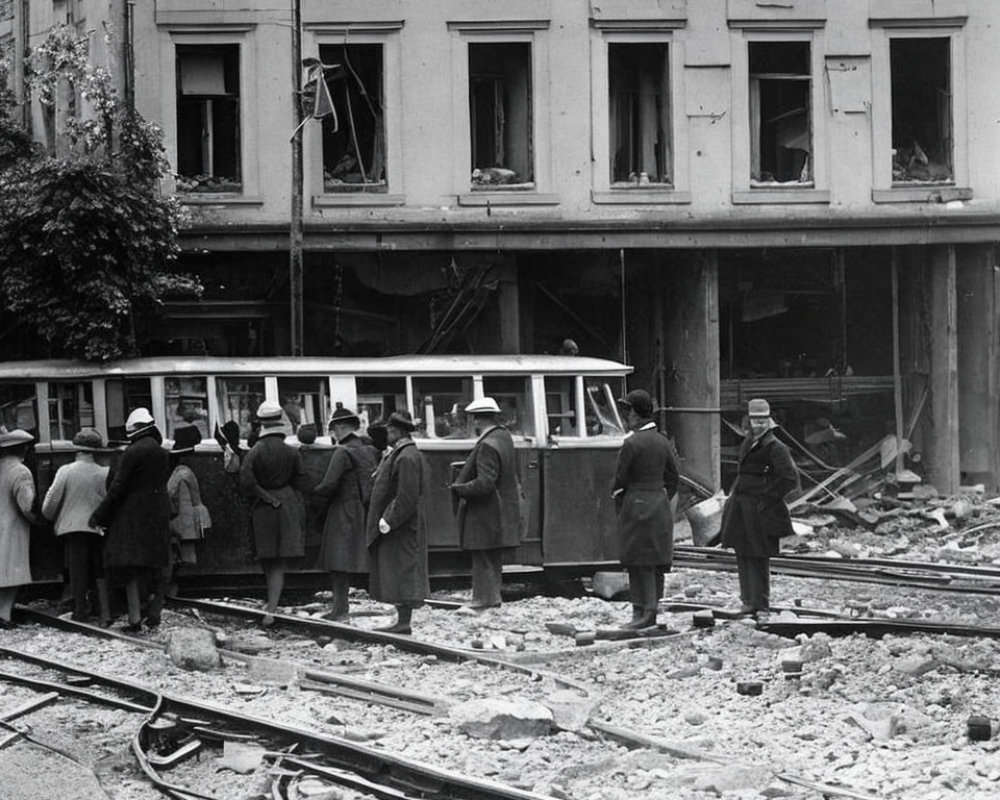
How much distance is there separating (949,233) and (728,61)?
4.08 metres

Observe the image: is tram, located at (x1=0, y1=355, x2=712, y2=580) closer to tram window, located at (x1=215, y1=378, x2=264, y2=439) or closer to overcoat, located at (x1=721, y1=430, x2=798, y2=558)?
tram window, located at (x1=215, y1=378, x2=264, y2=439)

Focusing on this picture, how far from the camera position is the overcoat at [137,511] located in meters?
13.0

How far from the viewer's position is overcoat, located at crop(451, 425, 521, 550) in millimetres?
13453

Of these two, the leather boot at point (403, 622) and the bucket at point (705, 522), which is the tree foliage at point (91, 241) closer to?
the leather boot at point (403, 622)

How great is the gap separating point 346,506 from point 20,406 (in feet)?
11.9

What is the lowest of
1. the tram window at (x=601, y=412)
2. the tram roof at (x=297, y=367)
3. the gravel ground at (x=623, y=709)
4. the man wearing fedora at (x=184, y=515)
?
the gravel ground at (x=623, y=709)

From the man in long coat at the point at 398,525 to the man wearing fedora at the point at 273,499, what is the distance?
1.49m

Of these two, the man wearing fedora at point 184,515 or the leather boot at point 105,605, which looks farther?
the man wearing fedora at point 184,515

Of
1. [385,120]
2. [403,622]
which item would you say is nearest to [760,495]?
[403,622]

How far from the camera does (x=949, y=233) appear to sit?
23891 mm

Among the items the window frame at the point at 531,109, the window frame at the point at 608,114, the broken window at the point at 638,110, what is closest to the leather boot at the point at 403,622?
the window frame at the point at 531,109

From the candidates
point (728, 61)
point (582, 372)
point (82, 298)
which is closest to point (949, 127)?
point (728, 61)

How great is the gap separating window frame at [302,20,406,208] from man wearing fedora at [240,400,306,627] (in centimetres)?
950

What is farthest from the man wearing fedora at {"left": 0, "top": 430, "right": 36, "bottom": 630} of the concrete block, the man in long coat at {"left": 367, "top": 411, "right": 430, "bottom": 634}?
the man in long coat at {"left": 367, "top": 411, "right": 430, "bottom": 634}
